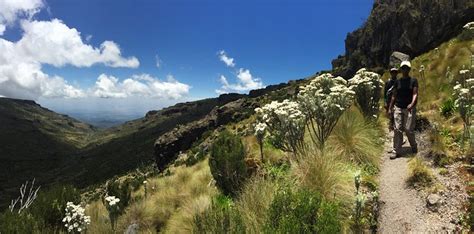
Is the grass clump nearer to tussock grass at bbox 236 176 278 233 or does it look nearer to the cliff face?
tussock grass at bbox 236 176 278 233

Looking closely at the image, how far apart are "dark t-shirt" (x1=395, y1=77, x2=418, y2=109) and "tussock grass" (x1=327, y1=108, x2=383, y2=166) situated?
1.22 meters

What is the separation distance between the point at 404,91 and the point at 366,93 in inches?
129

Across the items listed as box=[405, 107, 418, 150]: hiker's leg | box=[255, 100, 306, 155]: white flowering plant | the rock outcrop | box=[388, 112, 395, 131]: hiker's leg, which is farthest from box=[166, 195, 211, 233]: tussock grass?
the rock outcrop

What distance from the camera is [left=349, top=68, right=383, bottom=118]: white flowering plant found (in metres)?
12.6

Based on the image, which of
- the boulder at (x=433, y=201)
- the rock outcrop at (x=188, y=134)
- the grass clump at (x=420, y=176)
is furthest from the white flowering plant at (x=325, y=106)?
the rock outcrop at (x=188, y=134)

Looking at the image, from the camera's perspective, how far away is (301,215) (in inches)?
214

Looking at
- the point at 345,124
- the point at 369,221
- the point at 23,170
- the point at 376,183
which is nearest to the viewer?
the point at 369,221

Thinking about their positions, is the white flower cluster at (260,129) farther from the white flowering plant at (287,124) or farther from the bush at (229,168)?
the bush at (229,168)

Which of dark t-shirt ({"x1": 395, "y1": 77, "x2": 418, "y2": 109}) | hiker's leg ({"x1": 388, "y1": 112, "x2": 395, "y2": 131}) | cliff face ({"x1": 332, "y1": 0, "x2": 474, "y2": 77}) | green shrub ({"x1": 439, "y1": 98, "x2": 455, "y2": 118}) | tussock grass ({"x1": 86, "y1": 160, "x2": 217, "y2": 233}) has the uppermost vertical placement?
cliff face ({"x1": 332, "y1": 0, "x2": 474, "y2": 77})

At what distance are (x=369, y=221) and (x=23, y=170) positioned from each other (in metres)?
219

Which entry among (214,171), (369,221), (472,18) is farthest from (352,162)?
(472,18)

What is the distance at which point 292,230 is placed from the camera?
16.0 feet

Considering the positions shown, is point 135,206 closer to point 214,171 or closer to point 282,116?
point 214,171

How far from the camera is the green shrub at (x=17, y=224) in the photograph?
647 centimetres
